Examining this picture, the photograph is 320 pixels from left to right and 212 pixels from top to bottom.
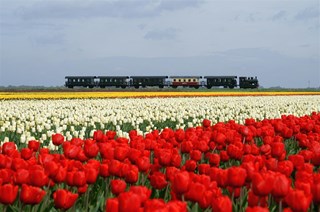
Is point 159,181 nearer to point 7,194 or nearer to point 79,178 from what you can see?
point 79,178

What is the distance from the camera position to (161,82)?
76.9 metres

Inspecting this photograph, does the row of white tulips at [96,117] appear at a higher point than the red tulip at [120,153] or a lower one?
lower

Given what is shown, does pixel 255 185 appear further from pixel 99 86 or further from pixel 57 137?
pixel 99 86

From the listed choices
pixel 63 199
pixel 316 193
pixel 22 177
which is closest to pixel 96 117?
pixel 22 177

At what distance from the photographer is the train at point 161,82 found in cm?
7725

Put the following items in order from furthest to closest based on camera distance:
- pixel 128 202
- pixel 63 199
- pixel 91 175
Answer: pixel 91 175 < pixel 63 199 < pixel 128 202

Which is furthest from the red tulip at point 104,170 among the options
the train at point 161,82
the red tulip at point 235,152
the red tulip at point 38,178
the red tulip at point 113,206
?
the train at point 161,82

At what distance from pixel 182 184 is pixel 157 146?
96.5 inches

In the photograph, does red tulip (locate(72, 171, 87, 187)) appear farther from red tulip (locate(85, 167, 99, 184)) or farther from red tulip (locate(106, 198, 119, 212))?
red tulip (locate(106, 198, 119, 212))

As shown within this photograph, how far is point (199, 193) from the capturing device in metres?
3.63

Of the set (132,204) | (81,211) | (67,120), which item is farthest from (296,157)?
(67,120)

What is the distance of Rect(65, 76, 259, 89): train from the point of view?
77250 millimetres

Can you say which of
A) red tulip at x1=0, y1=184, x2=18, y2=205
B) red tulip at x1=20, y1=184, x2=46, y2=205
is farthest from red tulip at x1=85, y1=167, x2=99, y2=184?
red tulip at x1=0, y1=184, x2=18, y2=205

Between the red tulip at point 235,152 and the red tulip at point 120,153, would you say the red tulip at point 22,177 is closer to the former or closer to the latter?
the red tulip at point 120,153
